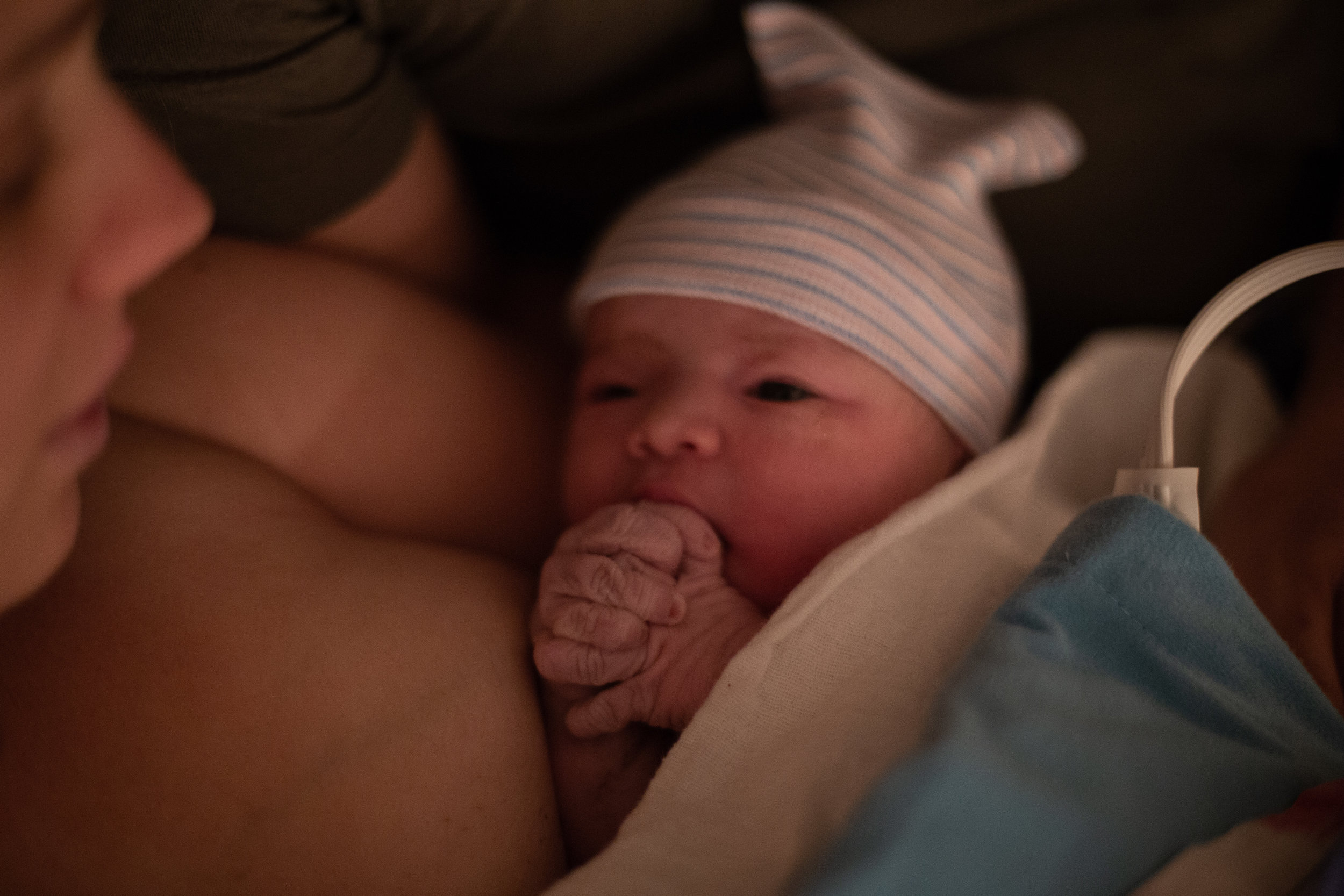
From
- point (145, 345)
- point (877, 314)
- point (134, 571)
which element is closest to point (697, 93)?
point (877, 314)

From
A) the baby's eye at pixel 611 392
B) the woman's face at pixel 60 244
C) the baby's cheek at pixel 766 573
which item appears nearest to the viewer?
the woman's face at pixel 60 244

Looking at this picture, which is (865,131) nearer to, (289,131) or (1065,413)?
(1065,413)

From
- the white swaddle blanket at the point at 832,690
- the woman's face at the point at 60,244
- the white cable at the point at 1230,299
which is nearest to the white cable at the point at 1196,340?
the white cable at the point at 1230,299

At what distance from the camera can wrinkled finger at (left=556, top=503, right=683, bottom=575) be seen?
0.71m

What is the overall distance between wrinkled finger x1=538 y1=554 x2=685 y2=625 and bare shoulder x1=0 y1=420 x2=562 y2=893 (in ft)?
0.25

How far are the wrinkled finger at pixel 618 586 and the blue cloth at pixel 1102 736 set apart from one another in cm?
→ 24

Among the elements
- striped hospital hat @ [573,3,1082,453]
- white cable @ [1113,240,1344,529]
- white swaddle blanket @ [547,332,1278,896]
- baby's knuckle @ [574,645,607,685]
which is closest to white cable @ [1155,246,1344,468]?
white cable @ [1113,240,1344,529]

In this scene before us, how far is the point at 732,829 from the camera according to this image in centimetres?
56

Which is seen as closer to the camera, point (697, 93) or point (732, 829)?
point (732, 829)

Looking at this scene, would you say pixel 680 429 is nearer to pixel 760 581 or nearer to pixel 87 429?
pixel 760 581

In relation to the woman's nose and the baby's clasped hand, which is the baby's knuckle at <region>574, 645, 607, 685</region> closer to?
the baby's clasped hand

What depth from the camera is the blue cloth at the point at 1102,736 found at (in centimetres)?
48

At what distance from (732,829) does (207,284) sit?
2.27 ft

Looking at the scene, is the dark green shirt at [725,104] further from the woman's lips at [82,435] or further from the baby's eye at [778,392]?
the baby's eye at [778,392]
